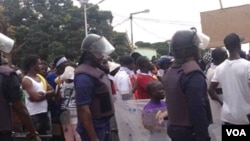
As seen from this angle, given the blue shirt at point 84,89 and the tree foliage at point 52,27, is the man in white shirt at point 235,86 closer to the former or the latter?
the blue shirt at point 84,89

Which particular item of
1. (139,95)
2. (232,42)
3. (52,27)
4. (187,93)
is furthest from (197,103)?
(52,27)

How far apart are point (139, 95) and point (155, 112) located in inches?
45.8

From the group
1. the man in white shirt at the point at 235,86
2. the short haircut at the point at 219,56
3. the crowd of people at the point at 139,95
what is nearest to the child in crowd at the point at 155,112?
the crowd of people at the point at 139,95

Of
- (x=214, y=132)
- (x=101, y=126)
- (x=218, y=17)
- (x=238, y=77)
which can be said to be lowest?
(x=214, y=132)

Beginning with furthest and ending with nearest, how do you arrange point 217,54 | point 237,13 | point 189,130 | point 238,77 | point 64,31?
1. point 64,31
2. point 237,13
3. point 217,54
4. point 238,77
5. point 189,130

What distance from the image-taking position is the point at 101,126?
4656 millimetres

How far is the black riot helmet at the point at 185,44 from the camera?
165 inches

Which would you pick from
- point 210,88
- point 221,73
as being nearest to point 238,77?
point 221,73

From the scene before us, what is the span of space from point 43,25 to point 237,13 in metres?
20.3

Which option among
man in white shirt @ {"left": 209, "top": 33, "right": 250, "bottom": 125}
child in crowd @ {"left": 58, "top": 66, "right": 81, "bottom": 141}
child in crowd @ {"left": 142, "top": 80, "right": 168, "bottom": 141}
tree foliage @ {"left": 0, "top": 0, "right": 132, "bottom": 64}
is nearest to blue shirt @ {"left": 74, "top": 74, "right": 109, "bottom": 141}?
man in white shirt @ {"left": 209, "top": 33, "right": 250, "bottom": 125}

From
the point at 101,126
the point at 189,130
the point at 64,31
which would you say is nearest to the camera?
the point at 189,130

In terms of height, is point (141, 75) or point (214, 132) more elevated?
point (141, 75)

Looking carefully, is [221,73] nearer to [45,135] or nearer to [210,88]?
[210,88]

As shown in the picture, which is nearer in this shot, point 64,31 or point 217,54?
point 217,54
